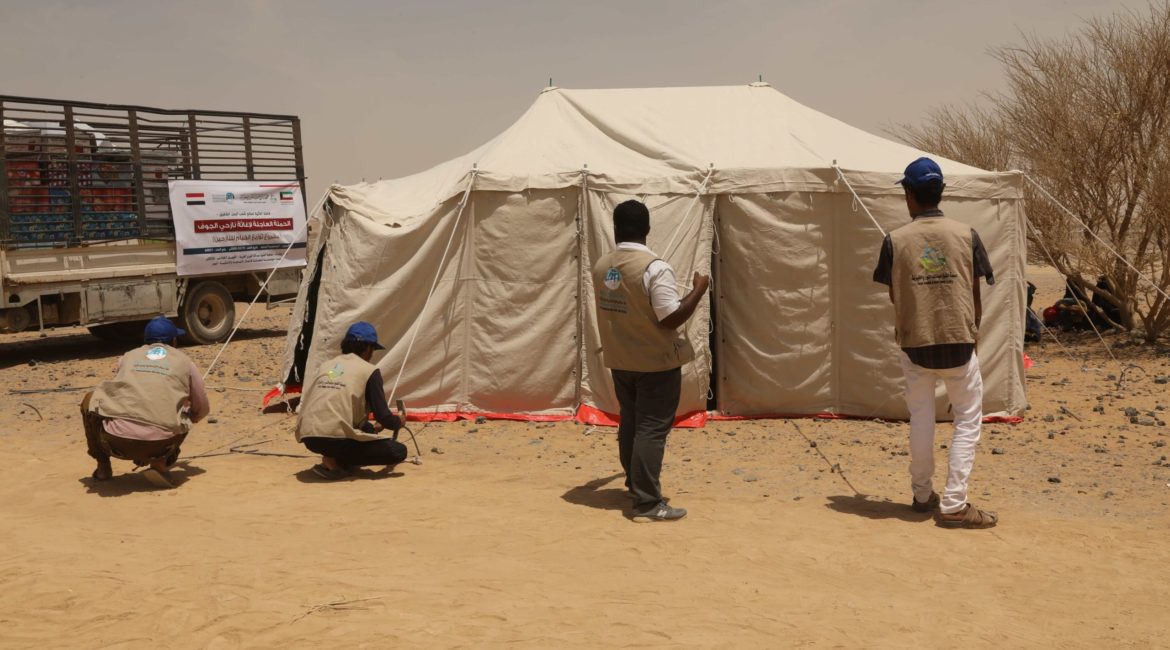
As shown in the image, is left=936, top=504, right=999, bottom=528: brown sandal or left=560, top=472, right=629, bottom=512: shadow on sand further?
left=560, top=472, right=629, bottom=512: shadow on sand

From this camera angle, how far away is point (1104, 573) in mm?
4633

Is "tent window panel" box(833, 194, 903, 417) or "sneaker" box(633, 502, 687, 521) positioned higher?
"tent window panel" box(833, 194, 903, 417)

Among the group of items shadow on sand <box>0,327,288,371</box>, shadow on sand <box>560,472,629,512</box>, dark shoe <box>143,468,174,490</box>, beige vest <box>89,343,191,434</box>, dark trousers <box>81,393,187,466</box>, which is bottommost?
shadow on sand <box>560,472,629,512</box>

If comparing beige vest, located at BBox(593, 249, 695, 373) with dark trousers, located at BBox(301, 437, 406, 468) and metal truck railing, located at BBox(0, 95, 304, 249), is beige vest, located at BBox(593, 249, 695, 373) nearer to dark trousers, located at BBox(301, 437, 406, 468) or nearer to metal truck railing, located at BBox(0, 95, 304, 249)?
dark trousers, located at BBox(301, 437, 406, 468)

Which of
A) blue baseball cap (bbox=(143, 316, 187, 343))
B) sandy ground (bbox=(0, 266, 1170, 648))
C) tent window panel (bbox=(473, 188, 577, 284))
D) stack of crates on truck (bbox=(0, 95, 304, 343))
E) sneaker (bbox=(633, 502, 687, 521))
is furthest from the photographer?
stack of crates on truck (bbox=(0, 95, 304, 343))

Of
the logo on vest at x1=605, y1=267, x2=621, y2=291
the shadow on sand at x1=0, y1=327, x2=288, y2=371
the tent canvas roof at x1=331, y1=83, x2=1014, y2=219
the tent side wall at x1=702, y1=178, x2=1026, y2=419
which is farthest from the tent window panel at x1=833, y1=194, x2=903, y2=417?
the shadow on sand at x1=0, y1=327, x2=288, y2=371

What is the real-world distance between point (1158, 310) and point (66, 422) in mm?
10655

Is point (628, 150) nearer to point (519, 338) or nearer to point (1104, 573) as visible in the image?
point (519, 338)

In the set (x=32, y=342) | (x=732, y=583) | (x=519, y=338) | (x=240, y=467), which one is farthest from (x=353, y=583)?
(x=32, y=342)

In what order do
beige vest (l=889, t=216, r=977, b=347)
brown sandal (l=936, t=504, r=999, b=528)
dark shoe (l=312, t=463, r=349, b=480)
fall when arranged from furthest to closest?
dark shoe (l=312, t=463, r=349, b=480), brown sandal (l=936, t=504, r=999, b=528), beige vest (l=889, t=216, r=977, b=347)

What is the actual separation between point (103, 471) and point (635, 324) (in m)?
3.56

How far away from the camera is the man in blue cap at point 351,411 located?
248 inches

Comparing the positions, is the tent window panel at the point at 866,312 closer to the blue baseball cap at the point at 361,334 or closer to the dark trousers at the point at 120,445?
the blue baseball cap at the point at 361,334

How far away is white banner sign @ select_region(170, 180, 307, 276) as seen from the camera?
43.2 ft
